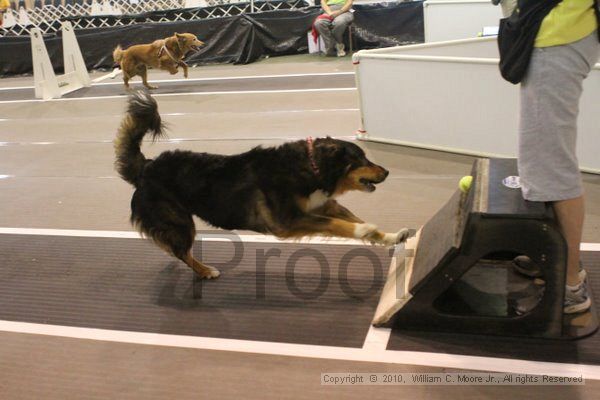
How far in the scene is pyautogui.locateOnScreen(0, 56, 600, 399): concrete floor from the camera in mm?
2311

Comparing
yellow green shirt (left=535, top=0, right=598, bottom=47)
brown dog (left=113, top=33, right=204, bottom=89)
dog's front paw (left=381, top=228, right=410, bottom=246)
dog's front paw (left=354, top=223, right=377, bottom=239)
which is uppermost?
yellow green shirt (left=535, top=0, right=598, bottom=47)

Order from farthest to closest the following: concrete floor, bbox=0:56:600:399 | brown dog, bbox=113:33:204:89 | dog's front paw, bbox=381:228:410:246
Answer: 1. brown dog, bbox=113:33:204:89
2. dog's front paw, bbox=381:228:410:246
3. concrete floor, bbox=0:56:600:399

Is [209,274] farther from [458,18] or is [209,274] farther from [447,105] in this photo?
[458,18]

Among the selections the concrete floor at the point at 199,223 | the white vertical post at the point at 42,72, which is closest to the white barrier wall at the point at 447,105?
the concrete floor at the point at 199,223

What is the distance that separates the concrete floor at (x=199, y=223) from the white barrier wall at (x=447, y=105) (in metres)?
0.17

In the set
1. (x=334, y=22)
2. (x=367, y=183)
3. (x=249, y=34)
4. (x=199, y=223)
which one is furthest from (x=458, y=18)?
(x=367, y=183)

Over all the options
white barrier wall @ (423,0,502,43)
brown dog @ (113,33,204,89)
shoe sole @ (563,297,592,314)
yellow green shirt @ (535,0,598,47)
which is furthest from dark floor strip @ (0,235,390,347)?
brown dog @ (113,33,204,89)

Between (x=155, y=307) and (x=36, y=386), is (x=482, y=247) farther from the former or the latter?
(x=36, y=386)

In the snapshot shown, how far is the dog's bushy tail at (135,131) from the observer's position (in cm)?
296

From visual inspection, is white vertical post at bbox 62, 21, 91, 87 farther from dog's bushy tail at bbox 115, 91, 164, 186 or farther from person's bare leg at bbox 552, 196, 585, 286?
person's bare leg at bbox 552, 196, 585, 286

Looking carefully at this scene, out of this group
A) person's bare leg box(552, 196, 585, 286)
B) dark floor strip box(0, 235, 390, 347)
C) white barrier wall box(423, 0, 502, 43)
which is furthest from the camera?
white barrier wall box(423, 0, 502, 43)

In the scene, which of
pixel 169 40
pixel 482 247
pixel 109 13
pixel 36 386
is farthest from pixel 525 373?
pixel 109 13

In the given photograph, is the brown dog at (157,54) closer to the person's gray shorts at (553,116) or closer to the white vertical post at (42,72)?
the white vertical post at (42,72)

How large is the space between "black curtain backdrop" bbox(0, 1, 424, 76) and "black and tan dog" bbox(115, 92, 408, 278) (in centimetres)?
906
